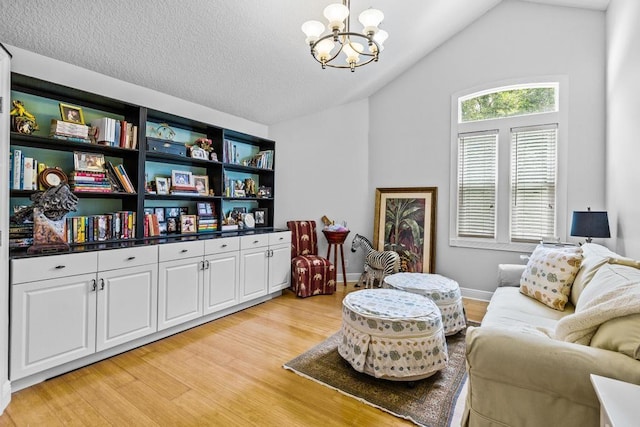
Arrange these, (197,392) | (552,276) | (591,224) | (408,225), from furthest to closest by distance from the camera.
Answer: (408,225)
(591,224)
(552,276)
(197,392)

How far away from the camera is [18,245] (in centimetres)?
217

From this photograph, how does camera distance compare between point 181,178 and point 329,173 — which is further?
point 329,173

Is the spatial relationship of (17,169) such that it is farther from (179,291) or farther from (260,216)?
(260,216)

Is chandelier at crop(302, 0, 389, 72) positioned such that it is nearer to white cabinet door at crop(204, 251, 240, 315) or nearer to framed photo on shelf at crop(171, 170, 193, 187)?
framed photo on shelf at crop(171, 170, 193, 187)

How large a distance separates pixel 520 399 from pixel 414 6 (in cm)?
343

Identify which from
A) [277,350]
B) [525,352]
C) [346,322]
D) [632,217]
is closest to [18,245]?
[277,350]

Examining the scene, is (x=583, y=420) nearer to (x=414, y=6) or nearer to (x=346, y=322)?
(x=346, y=322)

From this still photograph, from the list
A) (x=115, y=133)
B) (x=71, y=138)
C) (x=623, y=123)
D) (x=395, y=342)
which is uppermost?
(x=623, y=123)

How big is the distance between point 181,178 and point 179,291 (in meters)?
1.21

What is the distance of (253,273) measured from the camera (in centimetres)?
353

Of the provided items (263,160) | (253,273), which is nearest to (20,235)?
(253,273)

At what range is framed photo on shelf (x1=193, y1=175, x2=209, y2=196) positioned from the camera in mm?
3416

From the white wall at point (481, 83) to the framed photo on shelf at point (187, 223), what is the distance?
2.69m

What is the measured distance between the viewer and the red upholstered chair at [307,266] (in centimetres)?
392
